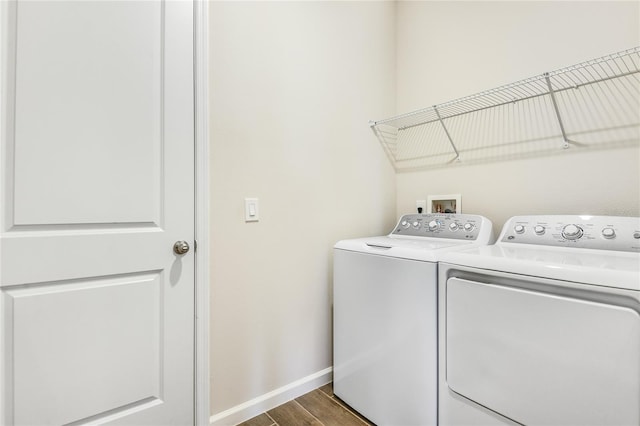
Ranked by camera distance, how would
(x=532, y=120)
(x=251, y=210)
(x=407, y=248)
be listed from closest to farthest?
(x=407, y=248) < (x=251, y=210) < (x=532, y=120)

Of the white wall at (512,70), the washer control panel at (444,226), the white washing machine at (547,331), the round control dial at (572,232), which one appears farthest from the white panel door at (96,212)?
the round control dial at (572,232)

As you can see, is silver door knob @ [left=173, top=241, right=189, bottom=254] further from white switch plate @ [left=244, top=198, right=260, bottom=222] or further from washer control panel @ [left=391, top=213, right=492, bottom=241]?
washer control panel @ [left=391, top=213, right=492, bottom=241]

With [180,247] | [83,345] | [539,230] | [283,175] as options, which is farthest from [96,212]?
[539,230]

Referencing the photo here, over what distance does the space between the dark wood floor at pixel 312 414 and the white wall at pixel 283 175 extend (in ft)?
0.35

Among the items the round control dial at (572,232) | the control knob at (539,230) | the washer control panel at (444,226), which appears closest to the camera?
the round control dial at (572,232)

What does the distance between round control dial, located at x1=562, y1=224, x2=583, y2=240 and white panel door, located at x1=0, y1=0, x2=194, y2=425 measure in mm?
1641

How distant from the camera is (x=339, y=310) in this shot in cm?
170

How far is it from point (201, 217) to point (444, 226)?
1.28 m

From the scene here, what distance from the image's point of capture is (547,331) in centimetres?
97

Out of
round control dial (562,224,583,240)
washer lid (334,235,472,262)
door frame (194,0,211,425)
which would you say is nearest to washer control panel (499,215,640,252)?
round control dial (562,224,583,240)

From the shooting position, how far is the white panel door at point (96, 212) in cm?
105

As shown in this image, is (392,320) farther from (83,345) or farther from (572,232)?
(83,345)

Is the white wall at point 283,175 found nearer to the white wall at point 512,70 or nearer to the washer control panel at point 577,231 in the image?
the white wall at point 512,70

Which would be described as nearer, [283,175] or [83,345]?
[83,345]
